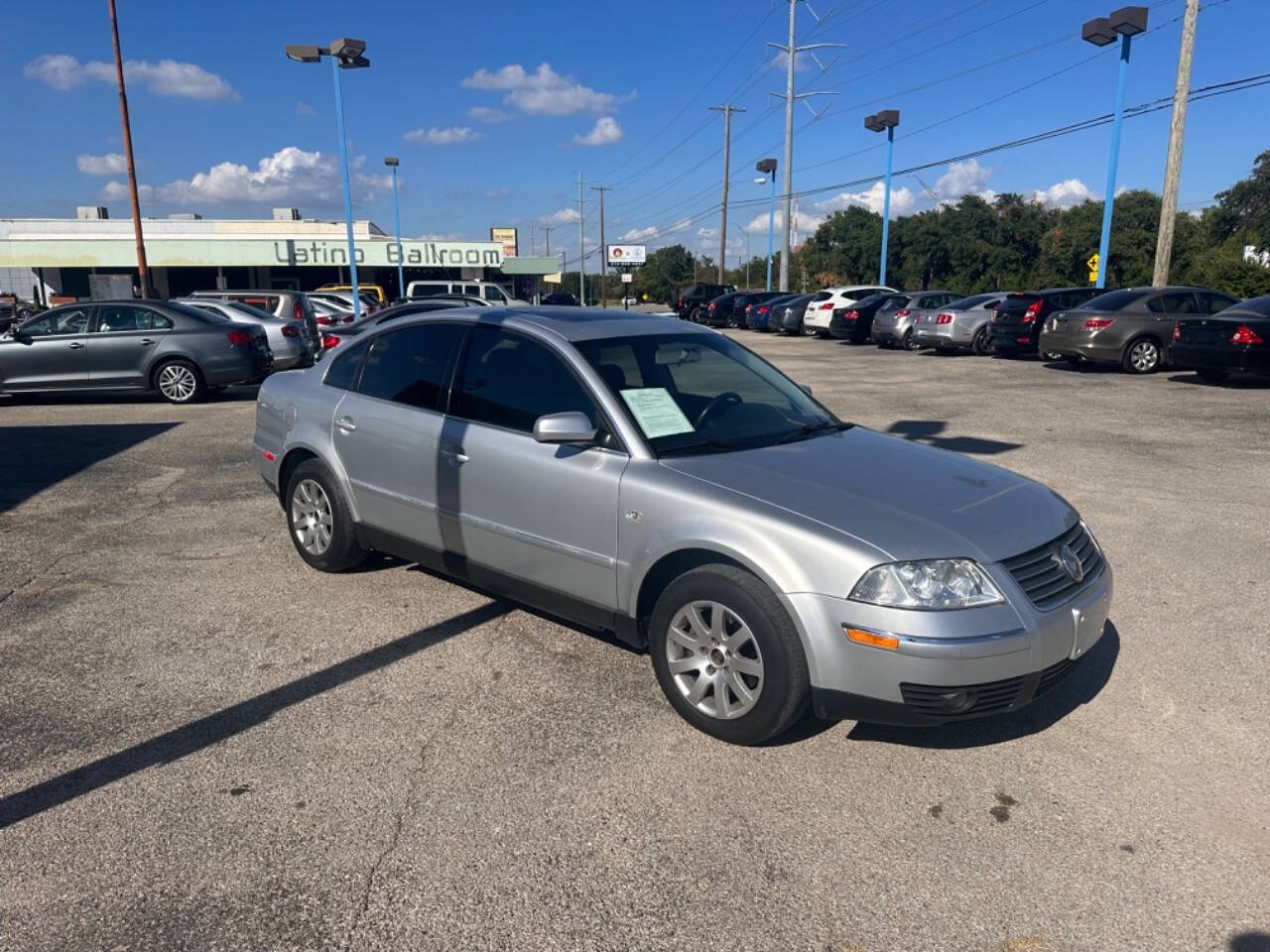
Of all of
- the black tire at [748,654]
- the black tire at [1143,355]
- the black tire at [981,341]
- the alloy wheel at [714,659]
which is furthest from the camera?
the black tire at [981,341]

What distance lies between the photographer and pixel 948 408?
12820 mm

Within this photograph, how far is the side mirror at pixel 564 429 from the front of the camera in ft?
12.7

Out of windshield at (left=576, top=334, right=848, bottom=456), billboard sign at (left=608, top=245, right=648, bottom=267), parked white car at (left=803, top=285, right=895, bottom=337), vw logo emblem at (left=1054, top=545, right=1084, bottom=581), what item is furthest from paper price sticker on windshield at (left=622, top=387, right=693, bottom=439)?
billboard sign at (left=608, top=245, right=648, bottom=267)

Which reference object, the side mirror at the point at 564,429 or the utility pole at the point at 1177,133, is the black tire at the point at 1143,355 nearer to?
the utility pole at the point at 1177,133

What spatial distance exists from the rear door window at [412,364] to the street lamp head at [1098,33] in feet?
83.5

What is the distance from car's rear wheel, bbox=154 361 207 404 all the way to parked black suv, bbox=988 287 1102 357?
15.4 metres

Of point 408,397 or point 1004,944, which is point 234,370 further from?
point 1004,944

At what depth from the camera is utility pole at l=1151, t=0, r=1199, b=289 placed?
854 inches

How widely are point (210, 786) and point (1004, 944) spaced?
265 centimetres

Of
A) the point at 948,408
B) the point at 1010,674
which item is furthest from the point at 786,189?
the point at 1010,674

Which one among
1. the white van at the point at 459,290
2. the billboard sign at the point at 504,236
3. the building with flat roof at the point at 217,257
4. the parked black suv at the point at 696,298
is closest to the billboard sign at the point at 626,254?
the billboard sign at the point at 504,236

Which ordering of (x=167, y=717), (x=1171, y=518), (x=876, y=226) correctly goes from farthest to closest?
(x=876, y=226) → (x=1171, y=518) → (x=167, y=717)

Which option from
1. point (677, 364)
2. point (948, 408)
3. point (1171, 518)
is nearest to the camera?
point (677, 364)

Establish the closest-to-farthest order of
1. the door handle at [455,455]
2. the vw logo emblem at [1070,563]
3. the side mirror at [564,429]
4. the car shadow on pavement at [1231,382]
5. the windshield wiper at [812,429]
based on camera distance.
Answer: the vw logo emblem at [1070,563] < the side mirror at [564,429] < the windshield wiper at [812,429] < the door handle at [455,455] < the car shadow on pavement at [1231,382]
